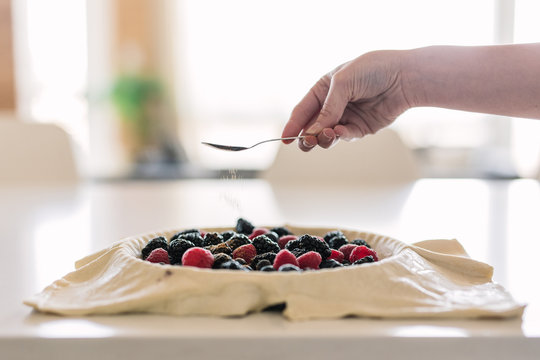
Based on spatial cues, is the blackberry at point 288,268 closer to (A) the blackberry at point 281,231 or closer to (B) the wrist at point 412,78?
(A) the blackberry at point 281,231

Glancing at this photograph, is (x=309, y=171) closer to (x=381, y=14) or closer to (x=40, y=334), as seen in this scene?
(x=40, y=334)

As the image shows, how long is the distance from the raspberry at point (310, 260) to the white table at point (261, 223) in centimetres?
10

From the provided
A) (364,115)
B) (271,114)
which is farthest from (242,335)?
(271,114)

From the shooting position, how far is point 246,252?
2.42 ft

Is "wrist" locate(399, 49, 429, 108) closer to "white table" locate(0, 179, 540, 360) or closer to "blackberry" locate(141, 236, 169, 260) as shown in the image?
"white table" locate(0, 179, 540, 360)

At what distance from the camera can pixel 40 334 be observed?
54 centimetres

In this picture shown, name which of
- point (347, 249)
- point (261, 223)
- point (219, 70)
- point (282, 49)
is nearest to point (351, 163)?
point (261, 223)

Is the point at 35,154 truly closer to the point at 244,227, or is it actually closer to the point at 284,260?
the point at 244,227

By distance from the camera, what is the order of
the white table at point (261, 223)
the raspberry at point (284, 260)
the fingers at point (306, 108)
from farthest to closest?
the fingers at point (306, 108)
the raspberry at point (284, 260)
the white table at point (261, 223)

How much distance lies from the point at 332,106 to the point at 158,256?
443 millimetres

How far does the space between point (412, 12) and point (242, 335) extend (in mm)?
4915

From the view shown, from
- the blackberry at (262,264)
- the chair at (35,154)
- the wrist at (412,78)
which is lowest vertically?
the blackberry at (262,264)

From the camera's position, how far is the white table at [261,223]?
53 cm

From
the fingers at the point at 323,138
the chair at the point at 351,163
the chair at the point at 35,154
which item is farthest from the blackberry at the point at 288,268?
the chair at the point at 35,154
